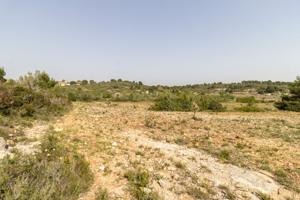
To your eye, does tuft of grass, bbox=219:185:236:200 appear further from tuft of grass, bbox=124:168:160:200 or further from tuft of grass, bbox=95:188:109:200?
tuft of grass, bbox=95:188:109:200

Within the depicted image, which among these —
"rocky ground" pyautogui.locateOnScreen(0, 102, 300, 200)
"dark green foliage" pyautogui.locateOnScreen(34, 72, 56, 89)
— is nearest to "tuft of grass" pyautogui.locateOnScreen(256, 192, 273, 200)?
"rocky ground" pyautogui.locateOnScreen(0, 102, 300, 200)

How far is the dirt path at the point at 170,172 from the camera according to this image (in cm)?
369

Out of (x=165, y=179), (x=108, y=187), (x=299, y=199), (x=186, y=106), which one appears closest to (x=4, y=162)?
(x=108, y=187)

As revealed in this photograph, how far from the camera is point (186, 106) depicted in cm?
1884

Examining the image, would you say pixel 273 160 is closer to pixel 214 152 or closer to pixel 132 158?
pixel 214 152

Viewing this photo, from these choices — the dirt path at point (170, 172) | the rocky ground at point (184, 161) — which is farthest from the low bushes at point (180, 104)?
the dirt path at point (170, 172)

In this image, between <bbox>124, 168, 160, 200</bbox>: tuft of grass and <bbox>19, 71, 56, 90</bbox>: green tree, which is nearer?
<bbox>124, 168, 160, 200</bbox>: tuft of grass

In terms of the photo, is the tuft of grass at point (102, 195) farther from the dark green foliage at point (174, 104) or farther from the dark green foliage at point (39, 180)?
the dark green foliage at point (174, 104)

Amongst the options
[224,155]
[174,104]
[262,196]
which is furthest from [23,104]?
[174,104]

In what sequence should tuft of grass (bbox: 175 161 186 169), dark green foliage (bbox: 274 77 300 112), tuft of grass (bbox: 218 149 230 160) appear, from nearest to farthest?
tuft of grass (bbox: 175 161 186 169), tuft of grass (bbox: 218 149 230 160), dark green foliage (bbox: 274 77 300 112)

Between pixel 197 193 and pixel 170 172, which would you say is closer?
pixel 197 193

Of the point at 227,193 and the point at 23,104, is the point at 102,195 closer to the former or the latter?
the point at 227,193

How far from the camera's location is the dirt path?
3.69 m

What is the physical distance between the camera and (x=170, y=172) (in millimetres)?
4391
